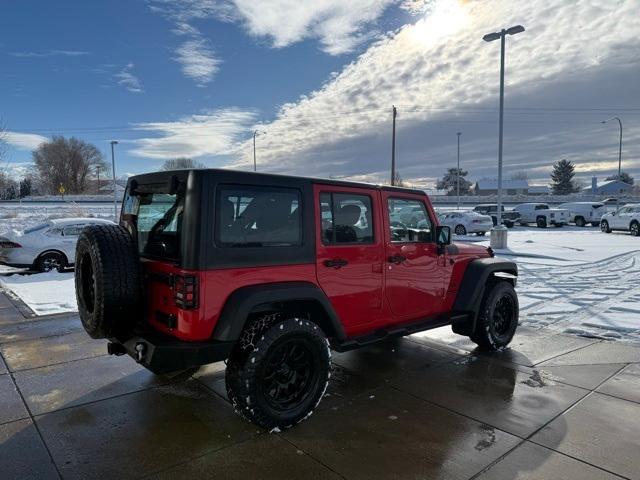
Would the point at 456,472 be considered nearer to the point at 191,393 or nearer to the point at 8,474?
the point at 191,393

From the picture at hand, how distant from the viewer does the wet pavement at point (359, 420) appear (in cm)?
292

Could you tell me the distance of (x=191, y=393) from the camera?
4.06 metres

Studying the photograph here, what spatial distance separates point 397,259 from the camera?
13.8ft

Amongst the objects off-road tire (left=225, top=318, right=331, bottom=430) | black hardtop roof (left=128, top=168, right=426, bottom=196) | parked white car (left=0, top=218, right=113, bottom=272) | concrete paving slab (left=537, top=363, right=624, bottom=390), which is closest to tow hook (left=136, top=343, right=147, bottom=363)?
off-road tire (left=225, top=318, right=331, bottom=430)

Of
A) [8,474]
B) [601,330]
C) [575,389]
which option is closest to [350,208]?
[575,389]

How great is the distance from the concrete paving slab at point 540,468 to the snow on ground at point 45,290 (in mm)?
6508

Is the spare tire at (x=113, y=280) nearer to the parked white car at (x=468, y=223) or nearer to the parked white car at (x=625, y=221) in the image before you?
the parked white car at (x=468, y=223)

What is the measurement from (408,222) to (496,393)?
5.82 feet

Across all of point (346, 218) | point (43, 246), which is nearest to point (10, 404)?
point (346, 218)

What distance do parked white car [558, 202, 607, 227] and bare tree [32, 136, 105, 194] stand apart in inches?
3452

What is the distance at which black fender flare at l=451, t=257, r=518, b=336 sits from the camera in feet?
16.0

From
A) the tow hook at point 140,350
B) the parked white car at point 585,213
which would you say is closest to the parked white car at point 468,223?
the parked white car at point 585,213

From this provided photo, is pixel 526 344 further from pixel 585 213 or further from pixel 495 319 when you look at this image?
pixel 585 213

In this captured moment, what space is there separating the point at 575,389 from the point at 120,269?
4064mm
